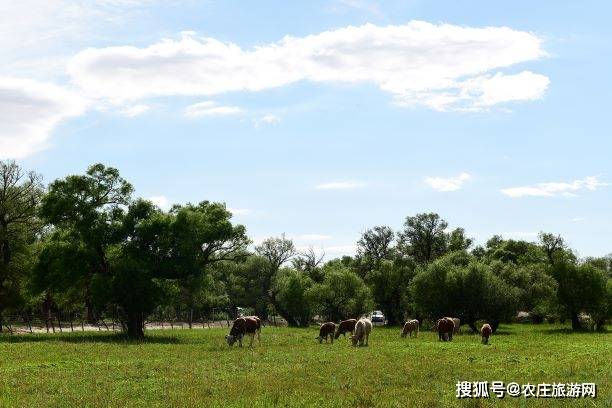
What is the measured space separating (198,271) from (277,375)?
29.6m

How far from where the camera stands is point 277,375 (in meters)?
23.5

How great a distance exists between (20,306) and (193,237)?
24.8 metres

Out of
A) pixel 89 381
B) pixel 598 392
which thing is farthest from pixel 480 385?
pixel 89 381

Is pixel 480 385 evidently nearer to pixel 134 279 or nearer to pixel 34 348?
pixel 34 348

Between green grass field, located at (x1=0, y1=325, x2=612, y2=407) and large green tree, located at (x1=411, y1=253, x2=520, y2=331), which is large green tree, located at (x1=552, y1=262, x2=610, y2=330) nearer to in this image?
large green tree, located at (x1=411, y1=253, x2=520, y2=331)

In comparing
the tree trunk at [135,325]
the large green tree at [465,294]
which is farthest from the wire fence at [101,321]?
the large green tree at [465,294]

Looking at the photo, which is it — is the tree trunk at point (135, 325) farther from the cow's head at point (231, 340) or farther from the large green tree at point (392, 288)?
the large green tree at point (392, 288)

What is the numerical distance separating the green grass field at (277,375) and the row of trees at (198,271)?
14626 millimetres

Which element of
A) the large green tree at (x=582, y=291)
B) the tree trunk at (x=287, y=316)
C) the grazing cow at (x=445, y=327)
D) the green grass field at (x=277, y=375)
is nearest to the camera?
the green grass field at (x=277, y=375)

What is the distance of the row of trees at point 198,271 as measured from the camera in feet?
163

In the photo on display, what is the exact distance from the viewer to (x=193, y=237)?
51.9 meters

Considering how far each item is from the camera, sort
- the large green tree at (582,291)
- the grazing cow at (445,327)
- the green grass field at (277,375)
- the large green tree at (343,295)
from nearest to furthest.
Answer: the green grass field at (277,375) < the grazing cow at (445,327) < the large green tree at (582,291) < the large green tree at (343,295)

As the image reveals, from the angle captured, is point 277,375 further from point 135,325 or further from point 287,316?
point 287,316

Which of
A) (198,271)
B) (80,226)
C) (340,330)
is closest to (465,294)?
(340,330)
